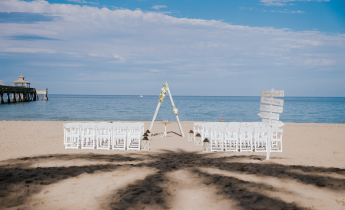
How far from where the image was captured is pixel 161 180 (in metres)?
5.38

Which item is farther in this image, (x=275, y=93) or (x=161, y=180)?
(x=275, y=93)

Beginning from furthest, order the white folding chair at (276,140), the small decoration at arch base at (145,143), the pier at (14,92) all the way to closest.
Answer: the pier at (14,92) → the small decoration at arch base at (145,143) → the white folding chair at (276,140)

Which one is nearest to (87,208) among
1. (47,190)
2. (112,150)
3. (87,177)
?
(47,190)

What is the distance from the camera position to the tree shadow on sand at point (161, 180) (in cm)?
418

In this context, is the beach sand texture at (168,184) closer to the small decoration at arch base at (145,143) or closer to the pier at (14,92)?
the small decoration at arch base at (145,143)

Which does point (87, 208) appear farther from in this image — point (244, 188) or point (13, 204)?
point (244, 188)

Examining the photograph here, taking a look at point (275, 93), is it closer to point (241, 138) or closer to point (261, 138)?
point (241, 138)

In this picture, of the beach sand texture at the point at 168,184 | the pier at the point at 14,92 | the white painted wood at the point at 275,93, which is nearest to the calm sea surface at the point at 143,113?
the pier at the point at 14,92

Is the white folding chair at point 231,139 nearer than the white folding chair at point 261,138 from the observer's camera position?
Yes

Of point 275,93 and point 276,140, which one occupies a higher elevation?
point 275,93

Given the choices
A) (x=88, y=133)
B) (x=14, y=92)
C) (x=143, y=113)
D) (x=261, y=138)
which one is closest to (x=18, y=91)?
(x=14, y=92)

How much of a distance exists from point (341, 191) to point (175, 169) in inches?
143

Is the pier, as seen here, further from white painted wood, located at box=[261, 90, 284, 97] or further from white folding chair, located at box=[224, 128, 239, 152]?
white painted wood, located at box=[261, 90, 284, 97]

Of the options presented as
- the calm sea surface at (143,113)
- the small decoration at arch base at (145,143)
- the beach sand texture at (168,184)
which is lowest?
the calm sea surface at (143,113)
